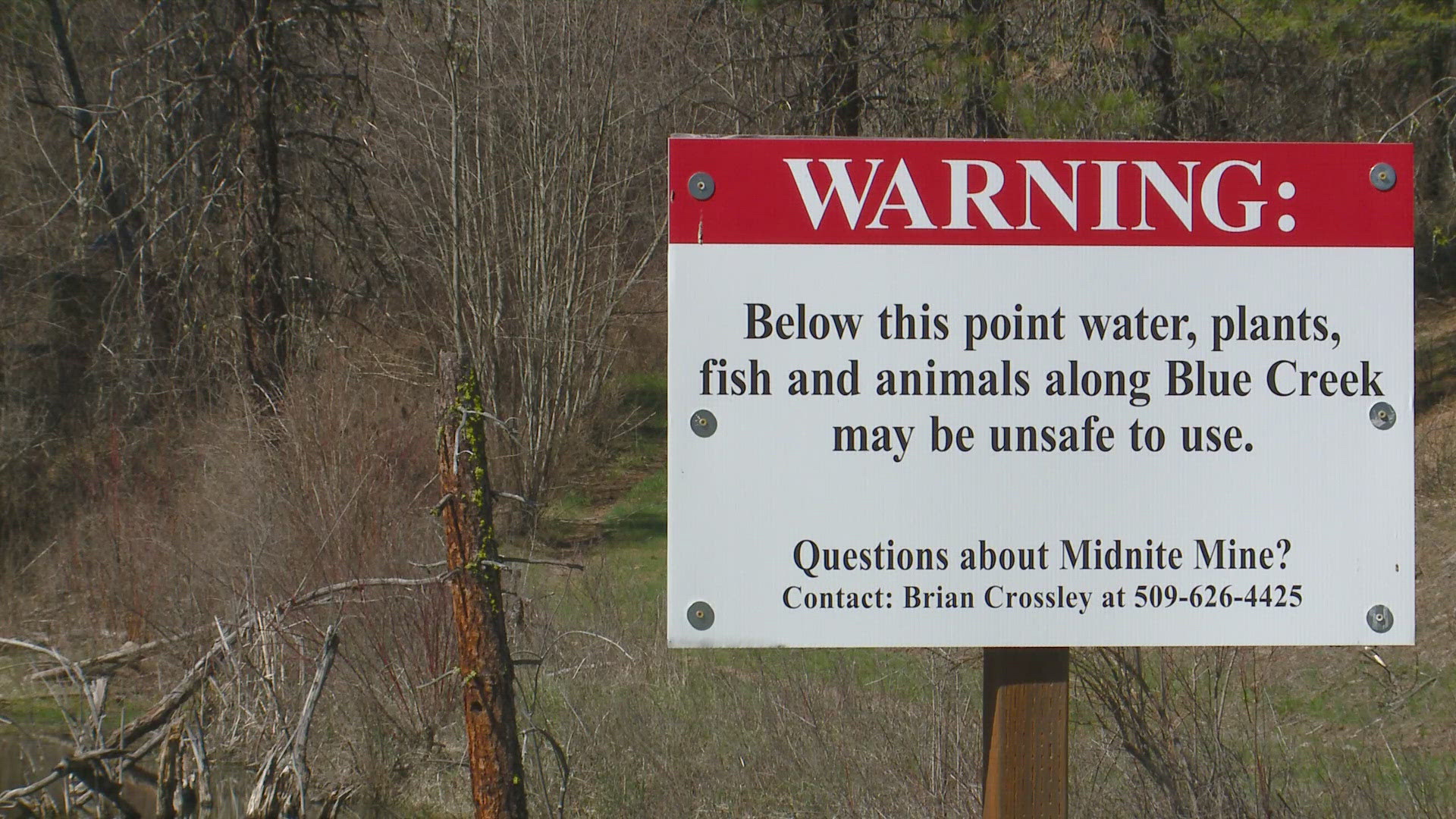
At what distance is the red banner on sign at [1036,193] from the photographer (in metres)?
2.06

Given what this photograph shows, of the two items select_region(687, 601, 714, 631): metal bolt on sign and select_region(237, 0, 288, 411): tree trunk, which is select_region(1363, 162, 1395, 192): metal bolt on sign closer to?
select_region(687, 601, 714, 631): metal bolt on sign

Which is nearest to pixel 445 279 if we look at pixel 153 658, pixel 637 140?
pixel 637 140

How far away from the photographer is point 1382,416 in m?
2.07

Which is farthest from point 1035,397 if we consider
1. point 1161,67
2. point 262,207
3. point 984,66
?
point 262,207

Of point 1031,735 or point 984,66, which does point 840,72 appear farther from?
point 1031,735

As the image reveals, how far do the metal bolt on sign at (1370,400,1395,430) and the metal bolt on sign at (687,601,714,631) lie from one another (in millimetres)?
1143

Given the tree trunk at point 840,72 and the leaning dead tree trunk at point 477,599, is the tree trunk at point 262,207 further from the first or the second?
the leaning dead tree trunk at point 477,599

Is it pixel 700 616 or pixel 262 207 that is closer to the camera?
pixel 700 616

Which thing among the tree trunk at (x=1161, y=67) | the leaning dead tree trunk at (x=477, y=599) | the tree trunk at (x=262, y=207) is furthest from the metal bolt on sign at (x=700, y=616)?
the tree trunk at (x=262, y=207)

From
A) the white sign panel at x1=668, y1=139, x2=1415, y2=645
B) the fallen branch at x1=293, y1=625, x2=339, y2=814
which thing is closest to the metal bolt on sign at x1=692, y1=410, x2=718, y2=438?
the white sign panel at x1=668, y1=139, x2=1415, y2=645

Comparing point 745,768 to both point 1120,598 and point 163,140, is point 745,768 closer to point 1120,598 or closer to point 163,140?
point 1120,598

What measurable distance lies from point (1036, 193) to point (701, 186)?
559mm

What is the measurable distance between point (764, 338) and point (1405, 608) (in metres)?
1.15

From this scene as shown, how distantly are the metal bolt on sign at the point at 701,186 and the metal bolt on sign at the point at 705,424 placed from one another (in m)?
0.36
